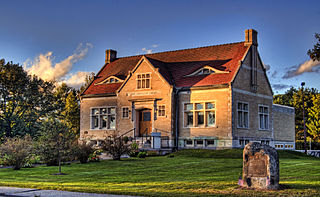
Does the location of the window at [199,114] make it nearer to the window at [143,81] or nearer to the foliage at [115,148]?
the window at [143,81]

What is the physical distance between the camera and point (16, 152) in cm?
2422

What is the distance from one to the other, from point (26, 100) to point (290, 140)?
98.6 ft

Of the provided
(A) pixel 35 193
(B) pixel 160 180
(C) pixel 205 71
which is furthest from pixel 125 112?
(A) pixel 35 193

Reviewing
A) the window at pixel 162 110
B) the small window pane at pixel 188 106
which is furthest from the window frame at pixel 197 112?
the window at pixel 162 110

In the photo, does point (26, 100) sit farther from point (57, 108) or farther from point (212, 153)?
point (212, 153)

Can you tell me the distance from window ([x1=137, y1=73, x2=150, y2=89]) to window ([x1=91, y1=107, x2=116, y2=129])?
4.38 metres

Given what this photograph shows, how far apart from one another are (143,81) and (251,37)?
36.0 feet

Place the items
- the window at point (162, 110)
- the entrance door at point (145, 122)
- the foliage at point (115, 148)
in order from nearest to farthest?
the foliage at point (115, 148) < the window at point (162, 110) < the entrance door at point (145, 122)

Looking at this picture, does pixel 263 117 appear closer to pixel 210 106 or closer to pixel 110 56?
pixel 210 106

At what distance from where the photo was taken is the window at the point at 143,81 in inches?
1561

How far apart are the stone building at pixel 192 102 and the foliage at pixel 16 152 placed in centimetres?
1304

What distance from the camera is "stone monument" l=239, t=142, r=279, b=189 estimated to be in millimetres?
13940

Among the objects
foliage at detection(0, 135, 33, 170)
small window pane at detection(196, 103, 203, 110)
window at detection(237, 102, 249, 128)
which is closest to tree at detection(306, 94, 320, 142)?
→ window at detection(237, 102, 249, 128)

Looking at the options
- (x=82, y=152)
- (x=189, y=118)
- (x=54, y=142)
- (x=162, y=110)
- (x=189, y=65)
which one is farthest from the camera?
Answer: (x=189, y=65)
